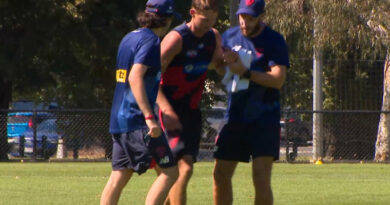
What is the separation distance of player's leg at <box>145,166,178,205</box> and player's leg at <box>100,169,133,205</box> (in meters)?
0.23

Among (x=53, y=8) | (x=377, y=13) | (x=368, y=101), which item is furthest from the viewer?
(x=368, y=101)

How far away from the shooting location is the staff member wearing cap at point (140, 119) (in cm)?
750

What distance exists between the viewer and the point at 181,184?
8.20m

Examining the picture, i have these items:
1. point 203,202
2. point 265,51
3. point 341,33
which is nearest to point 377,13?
point 341,33

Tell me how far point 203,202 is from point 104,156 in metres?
12.6

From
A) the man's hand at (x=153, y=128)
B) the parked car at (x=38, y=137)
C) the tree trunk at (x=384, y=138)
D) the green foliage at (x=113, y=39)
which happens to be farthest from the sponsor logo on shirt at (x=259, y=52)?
the tree trunk at (x=384, y=138)

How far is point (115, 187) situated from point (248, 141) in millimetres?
1365

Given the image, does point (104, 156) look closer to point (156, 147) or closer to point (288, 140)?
point (288, 140)

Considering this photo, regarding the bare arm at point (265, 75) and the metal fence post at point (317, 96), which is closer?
the bare arm at point (265, 75)

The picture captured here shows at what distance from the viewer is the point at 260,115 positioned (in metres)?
8.29

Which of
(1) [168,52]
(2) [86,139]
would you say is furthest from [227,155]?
(2) [86,139]

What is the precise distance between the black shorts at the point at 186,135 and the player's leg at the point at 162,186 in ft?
1.82

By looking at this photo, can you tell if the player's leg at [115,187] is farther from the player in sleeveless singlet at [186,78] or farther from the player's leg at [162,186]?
the player in sleeveless singlet at [186,78]

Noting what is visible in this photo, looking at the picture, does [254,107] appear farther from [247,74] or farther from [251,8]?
[251,8]
